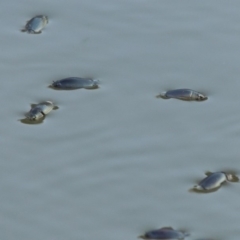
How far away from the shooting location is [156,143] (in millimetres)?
3721

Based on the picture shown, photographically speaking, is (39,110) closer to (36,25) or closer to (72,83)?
(72,83)

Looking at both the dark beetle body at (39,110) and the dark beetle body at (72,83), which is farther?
the dark beetle body at (72,83)

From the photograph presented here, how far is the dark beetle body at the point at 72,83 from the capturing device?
4.05 meters

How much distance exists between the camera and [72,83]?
405 cm

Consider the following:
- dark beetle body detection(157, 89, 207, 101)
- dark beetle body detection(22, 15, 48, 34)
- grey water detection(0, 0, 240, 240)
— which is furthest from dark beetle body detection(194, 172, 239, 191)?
dark beetle body detection(22, 15, 48, 34)

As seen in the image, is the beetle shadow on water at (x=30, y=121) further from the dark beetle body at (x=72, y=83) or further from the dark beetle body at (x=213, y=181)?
the dark beetle body at (x=213, y=181)

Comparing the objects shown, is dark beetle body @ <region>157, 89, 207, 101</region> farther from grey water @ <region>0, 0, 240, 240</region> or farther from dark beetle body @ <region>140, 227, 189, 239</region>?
dark beetle body @ <region>140, 227, 189, 239</region>

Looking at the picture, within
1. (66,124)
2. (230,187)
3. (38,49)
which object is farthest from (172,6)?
(230,187)

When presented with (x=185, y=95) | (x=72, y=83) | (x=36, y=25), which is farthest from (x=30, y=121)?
(x=36, y=25)

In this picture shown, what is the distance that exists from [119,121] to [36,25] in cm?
102

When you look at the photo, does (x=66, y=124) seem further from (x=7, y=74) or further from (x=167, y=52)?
(x=167, y=52)

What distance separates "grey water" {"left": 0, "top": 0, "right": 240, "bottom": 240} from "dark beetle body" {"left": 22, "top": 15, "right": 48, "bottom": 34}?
0.03 metres

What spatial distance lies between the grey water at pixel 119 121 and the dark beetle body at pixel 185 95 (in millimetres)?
31

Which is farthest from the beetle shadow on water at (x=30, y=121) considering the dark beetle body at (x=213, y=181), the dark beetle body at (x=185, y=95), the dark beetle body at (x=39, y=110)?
the dark beetle body at (x=213, y=181)
